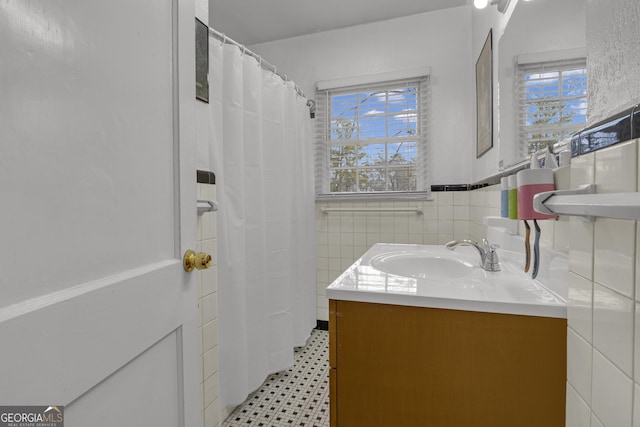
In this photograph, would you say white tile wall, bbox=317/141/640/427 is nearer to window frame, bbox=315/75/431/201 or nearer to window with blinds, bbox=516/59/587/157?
window with blinds, bbox=516/59/587/157

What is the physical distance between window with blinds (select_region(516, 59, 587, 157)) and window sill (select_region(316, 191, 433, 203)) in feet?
3.78

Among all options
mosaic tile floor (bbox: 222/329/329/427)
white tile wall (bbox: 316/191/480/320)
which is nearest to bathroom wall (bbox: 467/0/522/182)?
white tile wall (bbox: 316/191/480/320)

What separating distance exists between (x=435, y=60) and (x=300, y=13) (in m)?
1.03

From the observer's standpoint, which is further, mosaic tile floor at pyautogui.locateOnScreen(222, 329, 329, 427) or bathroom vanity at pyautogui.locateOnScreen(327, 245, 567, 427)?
mosaic tile floor at pyautogui.locateOnScreen(222, 329, 329, 427)

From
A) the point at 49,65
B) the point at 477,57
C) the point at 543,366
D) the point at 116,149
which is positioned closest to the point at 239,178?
the point at 116,149

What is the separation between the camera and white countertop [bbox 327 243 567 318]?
71cm

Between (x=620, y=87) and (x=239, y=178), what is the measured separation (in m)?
1.38

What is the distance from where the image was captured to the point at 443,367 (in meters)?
0.75

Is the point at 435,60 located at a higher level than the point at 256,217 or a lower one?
higher

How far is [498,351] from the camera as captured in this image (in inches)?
28.2

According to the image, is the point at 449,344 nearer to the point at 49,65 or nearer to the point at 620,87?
the point at 620,87

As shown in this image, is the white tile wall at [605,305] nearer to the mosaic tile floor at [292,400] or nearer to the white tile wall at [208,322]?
the white tile wall at [208,322]

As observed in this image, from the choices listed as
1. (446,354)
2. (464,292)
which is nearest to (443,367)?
(446,354)

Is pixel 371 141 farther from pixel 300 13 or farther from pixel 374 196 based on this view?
pixel 300 13
